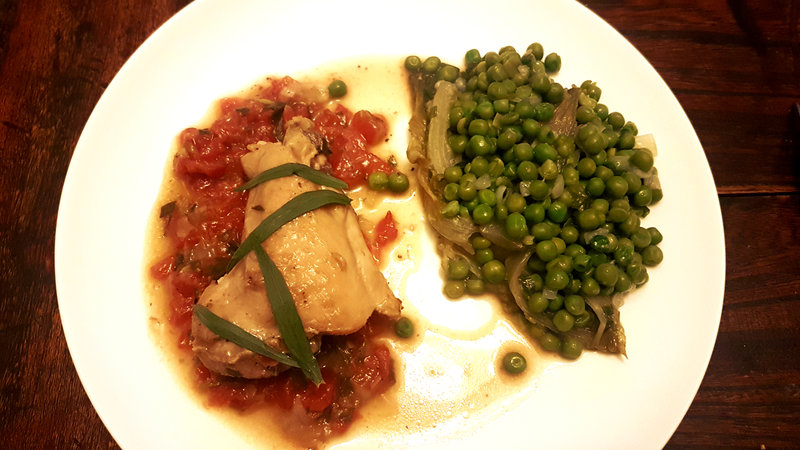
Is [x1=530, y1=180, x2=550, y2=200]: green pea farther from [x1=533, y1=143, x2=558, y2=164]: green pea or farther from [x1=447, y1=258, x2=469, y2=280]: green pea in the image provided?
[x1=447, y1=258, x2=469, y2=280]: green pea

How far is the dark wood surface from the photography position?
10.6 feet

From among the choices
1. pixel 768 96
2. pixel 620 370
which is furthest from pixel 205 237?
pixel 768 96

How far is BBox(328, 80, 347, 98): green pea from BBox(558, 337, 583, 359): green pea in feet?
8.57

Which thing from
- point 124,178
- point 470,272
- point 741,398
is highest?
point 124,178

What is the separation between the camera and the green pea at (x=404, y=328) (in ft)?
10.9

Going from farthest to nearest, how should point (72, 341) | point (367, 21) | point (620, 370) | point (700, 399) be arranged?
point (367, 21), point (700, 399), point (620, 370), point (72, 341)

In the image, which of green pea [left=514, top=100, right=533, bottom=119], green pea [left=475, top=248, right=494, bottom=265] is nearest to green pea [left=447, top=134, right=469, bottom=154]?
green pea [left=514, top=100, right=533, bottom=119]

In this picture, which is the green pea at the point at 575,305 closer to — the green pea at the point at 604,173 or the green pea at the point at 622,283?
the green pea at the point at 622,283

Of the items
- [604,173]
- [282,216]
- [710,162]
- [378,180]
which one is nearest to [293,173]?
[282,216]

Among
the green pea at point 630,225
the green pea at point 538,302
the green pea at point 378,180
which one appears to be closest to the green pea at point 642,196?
the green pea at point 630,225

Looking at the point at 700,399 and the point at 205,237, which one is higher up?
the point at 205,237

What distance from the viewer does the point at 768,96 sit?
4340 mm

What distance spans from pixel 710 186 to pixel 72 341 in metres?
4.49

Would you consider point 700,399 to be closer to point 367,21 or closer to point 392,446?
point 392,446
